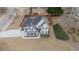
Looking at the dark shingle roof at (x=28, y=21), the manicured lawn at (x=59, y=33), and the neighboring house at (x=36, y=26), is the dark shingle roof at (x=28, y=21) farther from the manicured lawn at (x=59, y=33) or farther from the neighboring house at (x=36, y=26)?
the manicured lawn at (x=59, y=33)

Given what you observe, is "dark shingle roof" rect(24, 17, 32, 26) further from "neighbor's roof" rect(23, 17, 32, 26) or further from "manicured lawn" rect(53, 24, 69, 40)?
"manicured lawn" rect(53, 24, 69, 40)

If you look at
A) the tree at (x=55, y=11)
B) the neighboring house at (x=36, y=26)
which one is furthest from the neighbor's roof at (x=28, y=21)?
the tree at (x=55, y=11)

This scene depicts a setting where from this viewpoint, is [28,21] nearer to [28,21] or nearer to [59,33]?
[28,21]

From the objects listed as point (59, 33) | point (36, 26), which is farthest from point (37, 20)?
point (59, 33)

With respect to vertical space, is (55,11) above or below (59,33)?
above
